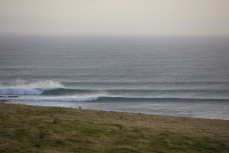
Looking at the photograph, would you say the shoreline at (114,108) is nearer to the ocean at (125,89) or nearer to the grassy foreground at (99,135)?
the ocean at (125,89)

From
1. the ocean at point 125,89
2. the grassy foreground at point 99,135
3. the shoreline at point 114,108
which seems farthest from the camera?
the ocean at point 125,89

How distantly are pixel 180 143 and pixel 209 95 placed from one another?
49156 millimetres

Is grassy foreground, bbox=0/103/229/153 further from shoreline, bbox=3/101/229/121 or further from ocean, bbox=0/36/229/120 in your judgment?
ocean, bbox=0/36/229/120

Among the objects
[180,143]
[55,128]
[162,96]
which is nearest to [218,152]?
[180,143]

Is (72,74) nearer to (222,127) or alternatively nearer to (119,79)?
(119,79)

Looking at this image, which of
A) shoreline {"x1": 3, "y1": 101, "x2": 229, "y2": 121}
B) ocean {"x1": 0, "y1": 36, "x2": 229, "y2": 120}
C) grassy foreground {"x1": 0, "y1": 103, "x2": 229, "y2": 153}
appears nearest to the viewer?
grassy foreground {"x1": 0, "y1": 103, "x2": 229, "y2": 153}

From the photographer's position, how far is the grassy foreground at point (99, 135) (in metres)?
19.2

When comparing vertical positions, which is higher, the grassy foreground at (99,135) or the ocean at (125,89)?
the ocean at (125,89)

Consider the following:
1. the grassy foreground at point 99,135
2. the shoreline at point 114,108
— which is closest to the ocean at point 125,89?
the shoreline at point 114,108

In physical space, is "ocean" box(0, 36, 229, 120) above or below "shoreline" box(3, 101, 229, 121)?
above

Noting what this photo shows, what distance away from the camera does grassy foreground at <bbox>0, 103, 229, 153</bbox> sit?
1917 centimetres

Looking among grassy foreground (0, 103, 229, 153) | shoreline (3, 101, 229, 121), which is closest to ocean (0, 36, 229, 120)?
shoreline (3, 101, 229, 121)

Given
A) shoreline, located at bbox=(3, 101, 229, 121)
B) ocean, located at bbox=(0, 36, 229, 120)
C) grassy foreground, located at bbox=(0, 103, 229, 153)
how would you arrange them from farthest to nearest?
ocean, located at bbox=(0, 36, 229, 120) < shoreline, located at bbox=(3, 101, 229, 121) < grassy foreground, located at bbox=(0, 103, 229, 153)

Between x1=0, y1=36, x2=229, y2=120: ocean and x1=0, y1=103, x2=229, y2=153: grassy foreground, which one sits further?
x1=0, y1=36, x2=229, y2=120: ocean
